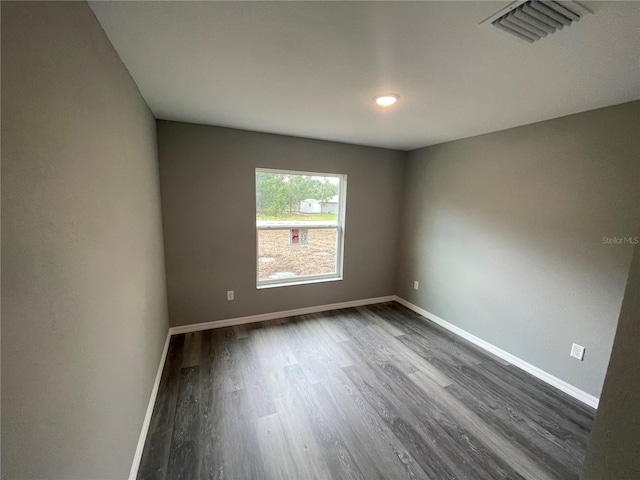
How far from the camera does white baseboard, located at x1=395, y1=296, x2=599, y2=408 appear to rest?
6.82ft

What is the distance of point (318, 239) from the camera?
11.5 ft

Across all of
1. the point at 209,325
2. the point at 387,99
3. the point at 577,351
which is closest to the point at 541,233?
the point at 577,351

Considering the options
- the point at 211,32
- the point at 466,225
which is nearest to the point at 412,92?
the point at 211,32

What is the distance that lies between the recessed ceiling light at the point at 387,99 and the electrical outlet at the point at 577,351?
95.9 inches

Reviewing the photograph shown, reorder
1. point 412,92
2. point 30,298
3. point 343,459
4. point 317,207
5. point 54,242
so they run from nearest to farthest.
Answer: point 30,298 → point 54,242 → point 343,459 → point 412,92 → point 317,207

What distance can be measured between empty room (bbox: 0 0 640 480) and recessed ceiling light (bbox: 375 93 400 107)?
0.02m

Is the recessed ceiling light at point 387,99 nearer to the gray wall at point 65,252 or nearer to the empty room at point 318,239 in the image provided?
the empty room at point 318,239

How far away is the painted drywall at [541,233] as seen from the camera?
1.90 m

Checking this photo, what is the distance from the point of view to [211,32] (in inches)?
47.6

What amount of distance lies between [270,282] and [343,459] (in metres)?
2.10

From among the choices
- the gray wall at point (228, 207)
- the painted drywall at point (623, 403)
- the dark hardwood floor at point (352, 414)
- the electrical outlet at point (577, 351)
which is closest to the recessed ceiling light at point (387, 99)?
the gray wall at point (228, 207)

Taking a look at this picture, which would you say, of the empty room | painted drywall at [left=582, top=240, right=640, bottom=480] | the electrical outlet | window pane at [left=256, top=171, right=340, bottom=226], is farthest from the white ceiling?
the electrical outlet

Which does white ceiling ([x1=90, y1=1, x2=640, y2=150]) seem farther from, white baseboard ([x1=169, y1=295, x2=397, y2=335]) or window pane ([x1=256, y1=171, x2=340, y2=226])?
white baseboard ([x1=169, y1=295, x2=397, y2=335])

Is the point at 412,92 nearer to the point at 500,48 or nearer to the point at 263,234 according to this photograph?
the point at 500,48
